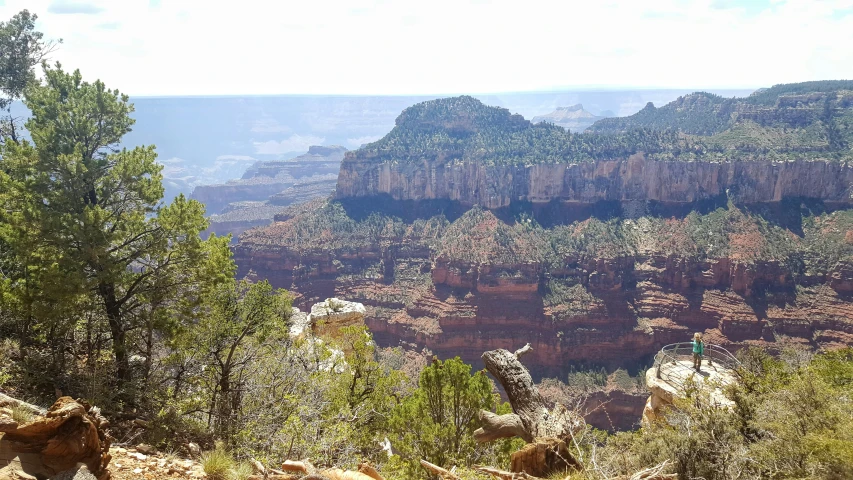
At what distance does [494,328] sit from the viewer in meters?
63.7

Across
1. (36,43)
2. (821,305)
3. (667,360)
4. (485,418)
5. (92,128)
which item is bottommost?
(821,305)

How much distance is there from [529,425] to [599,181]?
248ft

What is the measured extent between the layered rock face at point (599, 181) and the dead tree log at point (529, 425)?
69.0 metres

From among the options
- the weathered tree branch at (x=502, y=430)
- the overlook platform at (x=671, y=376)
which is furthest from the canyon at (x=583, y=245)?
the weathered tree branch at (x=502, y=430)

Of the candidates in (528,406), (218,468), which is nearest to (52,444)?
(218,468)

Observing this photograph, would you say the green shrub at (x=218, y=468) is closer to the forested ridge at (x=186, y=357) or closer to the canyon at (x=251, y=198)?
the forested ridge at (x=186, y=357)

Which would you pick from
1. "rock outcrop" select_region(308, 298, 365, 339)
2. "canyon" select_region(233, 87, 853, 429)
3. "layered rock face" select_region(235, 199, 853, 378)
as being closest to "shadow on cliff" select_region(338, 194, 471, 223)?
"canyon" select_region(233, 87, 853, 429)

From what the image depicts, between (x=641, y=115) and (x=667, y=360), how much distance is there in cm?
11430

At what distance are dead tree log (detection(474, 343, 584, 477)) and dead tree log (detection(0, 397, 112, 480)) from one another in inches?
287

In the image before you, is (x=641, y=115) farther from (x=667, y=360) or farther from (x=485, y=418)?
(x=485, y=418)

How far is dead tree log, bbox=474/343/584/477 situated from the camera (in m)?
9.80

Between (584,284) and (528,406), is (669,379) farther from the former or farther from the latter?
(584,284)

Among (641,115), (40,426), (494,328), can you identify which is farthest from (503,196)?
(40,426)

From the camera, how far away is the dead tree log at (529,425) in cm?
980
